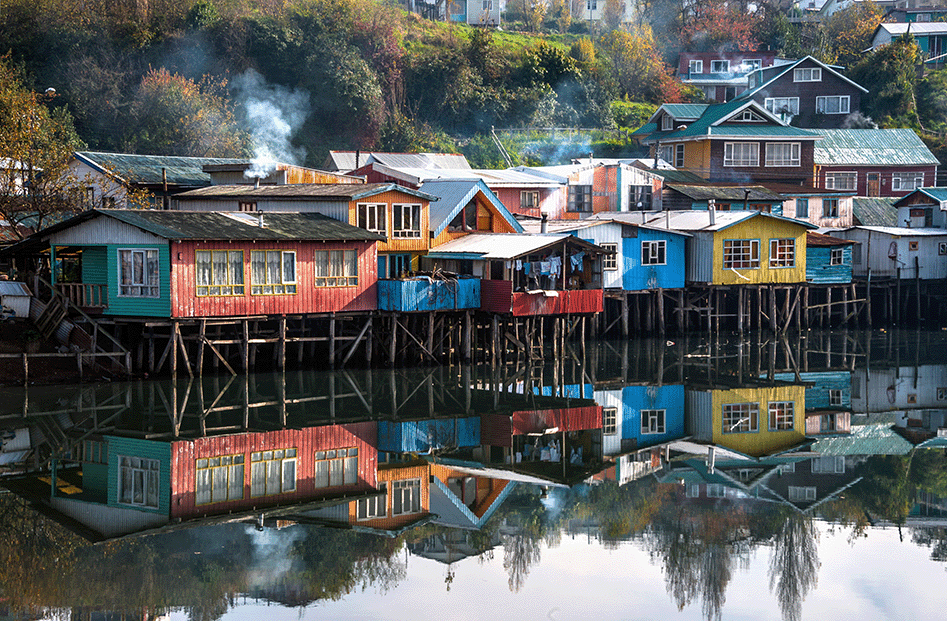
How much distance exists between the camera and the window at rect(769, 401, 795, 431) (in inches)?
1158

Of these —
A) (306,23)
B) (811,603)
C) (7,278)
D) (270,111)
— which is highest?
(306,23)

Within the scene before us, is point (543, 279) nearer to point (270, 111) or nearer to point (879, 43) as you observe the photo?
point (270, 111)

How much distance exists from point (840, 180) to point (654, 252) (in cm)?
2398

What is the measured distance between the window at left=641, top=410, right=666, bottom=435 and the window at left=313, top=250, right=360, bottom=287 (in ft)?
33.8

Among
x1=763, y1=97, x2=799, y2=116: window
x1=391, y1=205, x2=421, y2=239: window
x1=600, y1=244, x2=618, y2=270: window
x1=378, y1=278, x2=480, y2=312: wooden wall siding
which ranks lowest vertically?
x1=378, y1=278, x2=480, y2=312: wooden wall siding

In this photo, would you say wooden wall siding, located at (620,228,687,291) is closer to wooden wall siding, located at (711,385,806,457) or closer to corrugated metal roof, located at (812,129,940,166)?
wooden wall siding, located at (711,385,806,457)

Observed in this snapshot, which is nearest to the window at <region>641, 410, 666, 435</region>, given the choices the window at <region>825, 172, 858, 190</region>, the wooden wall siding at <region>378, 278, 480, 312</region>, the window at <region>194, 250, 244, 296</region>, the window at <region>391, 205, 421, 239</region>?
the wooden wall siding at <region>378, 278, 480, 312</region>

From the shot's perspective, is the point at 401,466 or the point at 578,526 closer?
the point at 578,526

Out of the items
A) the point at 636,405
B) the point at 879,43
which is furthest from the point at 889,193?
the point at 636,405

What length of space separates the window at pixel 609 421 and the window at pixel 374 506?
786 centimetres

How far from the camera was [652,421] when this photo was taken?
29.7 metres

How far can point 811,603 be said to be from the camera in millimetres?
17016

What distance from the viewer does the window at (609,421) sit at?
1117 inches

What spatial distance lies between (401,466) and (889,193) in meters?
49.8
